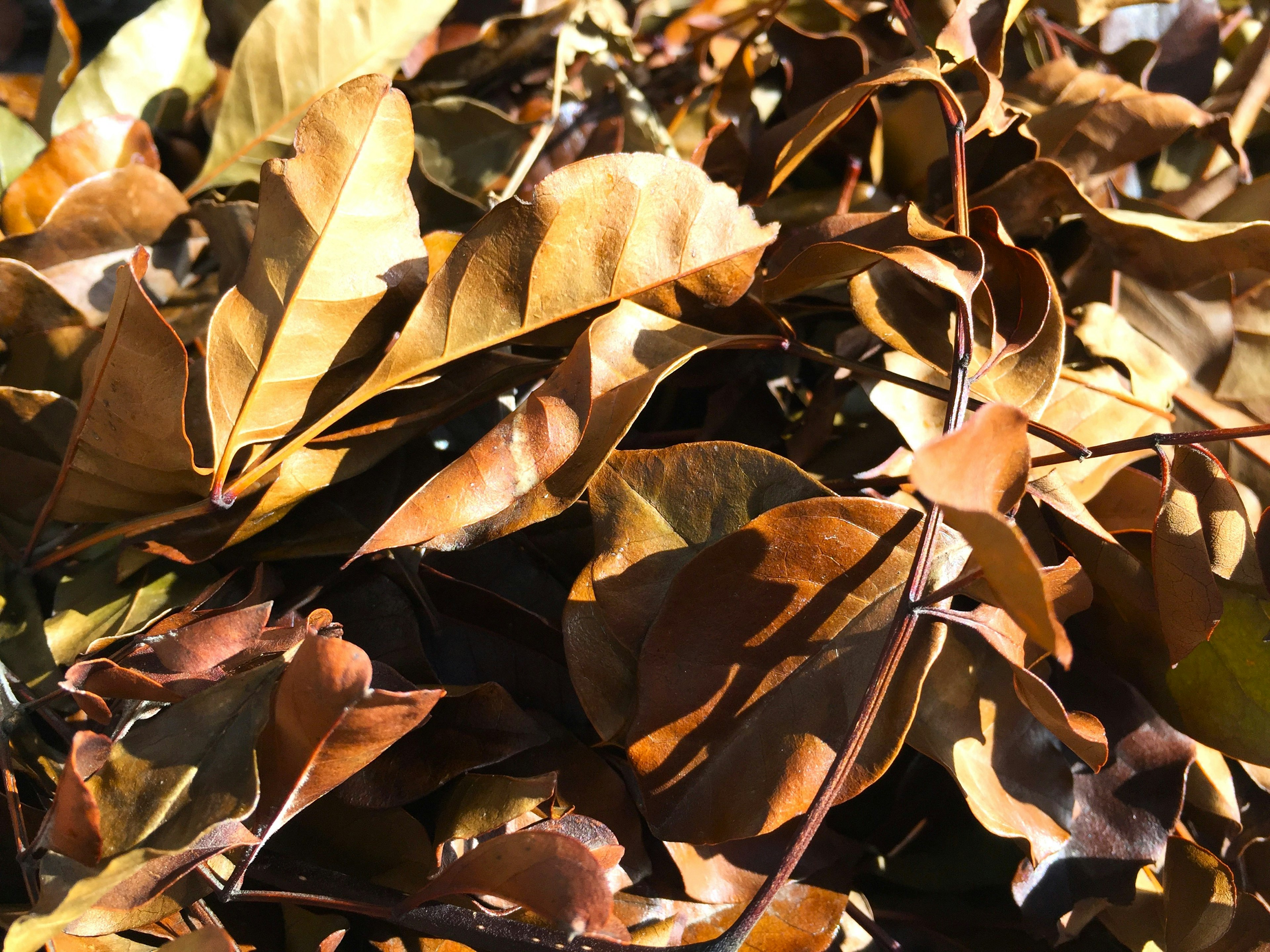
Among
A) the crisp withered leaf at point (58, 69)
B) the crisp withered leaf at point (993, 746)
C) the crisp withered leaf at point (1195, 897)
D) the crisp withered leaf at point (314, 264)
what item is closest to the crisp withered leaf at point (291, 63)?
the crisp withered leaf at point (58, 69)

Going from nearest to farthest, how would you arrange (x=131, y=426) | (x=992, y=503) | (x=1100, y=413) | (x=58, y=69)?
(x=992, y=503), (x=131, y=426), (x=1100, y=413), (x=58, y=69)

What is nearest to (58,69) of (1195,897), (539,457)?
(539,457)

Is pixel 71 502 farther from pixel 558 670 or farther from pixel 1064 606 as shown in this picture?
pixel 1064 606

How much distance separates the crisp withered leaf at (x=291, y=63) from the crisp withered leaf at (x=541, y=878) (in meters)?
0.49

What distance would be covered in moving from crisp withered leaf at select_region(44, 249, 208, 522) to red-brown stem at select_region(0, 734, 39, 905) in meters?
0.12

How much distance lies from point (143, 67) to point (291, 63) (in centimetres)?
11

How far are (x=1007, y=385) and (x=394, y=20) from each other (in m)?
0.47

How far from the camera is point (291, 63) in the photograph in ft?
2.07

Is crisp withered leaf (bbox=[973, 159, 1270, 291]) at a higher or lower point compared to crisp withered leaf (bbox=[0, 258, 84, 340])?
lower

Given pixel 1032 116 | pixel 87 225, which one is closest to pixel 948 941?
pixel 1032 116

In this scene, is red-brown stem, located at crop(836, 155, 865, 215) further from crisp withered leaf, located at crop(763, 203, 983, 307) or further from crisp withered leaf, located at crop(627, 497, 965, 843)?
crisp withered leaf, located at crop(627, 497, 965, 843)

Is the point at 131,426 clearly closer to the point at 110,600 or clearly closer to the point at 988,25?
the point at 110,600

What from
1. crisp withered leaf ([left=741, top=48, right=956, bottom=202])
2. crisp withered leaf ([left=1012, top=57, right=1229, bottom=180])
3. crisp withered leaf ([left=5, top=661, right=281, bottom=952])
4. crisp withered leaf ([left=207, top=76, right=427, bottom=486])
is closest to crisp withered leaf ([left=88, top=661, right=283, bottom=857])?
crisp withered leaf ([left=5, top=661, right=281, bottom=952])

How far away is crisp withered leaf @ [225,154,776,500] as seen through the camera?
45 centimetres
